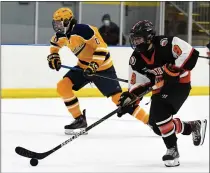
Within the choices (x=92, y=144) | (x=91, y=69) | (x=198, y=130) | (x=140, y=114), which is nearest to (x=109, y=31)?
(x=140, y=114)

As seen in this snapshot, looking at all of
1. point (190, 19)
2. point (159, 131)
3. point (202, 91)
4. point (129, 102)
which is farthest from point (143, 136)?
point (190, 19)

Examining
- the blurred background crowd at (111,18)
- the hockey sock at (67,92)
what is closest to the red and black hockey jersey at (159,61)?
the hockey sock at (67,92)

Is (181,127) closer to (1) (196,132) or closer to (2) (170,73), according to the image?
(1) (196,132)

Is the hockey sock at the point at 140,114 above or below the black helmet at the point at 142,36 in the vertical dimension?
below

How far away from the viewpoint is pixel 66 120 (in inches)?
190

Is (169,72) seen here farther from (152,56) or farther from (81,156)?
(81,156)

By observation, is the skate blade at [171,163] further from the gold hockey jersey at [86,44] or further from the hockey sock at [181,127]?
the gold hockey jersey at [86,44]

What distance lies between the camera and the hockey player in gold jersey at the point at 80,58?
394cm

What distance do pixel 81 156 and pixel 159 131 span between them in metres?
0.43

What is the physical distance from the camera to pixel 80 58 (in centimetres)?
413

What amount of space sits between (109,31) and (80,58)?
289 centimetres

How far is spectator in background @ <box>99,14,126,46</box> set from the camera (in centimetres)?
691

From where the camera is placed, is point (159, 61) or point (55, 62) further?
point (55, 62)

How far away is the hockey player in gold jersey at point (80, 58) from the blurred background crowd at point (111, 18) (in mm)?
2527
